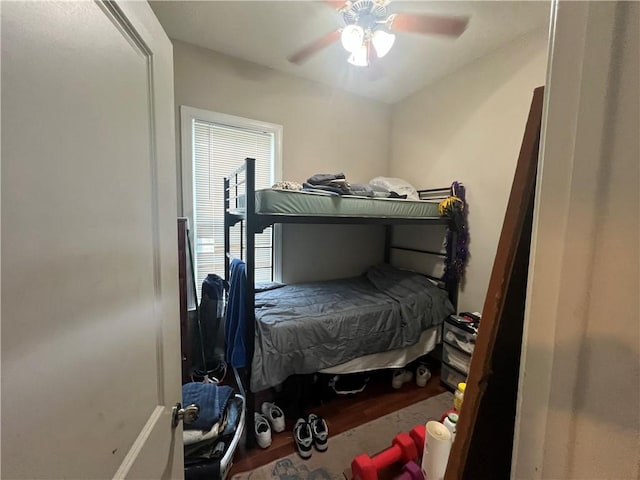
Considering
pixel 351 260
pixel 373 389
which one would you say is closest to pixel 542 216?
pixel 373 389

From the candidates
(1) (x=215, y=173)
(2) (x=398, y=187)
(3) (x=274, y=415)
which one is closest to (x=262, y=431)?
Answer: (3) (x=274, y=415)

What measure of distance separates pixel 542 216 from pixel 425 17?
208 cm

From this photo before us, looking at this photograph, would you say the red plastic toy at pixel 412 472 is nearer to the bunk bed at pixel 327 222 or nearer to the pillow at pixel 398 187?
the bunk bed at pixel 327 222

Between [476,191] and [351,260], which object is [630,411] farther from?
[351,260]

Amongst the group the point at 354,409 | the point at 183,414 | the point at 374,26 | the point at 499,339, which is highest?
the point at 374,26

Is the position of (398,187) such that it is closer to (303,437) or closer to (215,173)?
(215,173)

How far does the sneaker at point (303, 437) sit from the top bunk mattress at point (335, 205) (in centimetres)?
137

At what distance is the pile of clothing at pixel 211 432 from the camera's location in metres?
1.18

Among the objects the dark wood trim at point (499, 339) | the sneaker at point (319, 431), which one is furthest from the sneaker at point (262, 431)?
the dark wood trim at point (499, 339)

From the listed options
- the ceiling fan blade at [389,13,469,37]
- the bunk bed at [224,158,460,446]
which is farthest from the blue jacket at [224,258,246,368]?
the ceiling fan blade at [389,13,469,37]

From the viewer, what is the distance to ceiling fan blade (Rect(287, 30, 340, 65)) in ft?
6.32

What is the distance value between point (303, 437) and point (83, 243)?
176 centimetres

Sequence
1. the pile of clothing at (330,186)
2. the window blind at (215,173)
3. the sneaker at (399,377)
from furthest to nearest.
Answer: the window blind at (215,173), the sneaker at (399,377), the pile of clothing at (330,186)

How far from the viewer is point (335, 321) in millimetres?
1896
